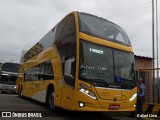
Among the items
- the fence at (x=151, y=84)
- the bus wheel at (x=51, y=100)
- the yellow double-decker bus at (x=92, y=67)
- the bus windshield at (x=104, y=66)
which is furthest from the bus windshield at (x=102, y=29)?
the bus wheel at (x=51, y=100)

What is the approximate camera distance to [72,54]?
10.6 m

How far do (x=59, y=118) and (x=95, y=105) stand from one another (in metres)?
1.84

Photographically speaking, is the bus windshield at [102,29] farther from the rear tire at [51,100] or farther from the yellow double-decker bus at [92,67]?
the rear tire at [51,100]

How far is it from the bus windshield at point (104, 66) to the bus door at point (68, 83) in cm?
41

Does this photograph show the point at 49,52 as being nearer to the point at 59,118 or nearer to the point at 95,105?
the point at 59,118

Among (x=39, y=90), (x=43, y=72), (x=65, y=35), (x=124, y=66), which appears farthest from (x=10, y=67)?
(x=124, y=66)

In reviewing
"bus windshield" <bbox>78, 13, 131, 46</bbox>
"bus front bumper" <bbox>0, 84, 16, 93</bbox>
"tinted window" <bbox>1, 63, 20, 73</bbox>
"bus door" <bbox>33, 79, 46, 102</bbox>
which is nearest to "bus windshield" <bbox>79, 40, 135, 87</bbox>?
"bus windshield" <bbox>78, 13, 131, 46</bbox>

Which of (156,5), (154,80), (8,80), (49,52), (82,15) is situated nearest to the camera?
(82,15)

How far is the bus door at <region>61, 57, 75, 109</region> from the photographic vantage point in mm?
10102

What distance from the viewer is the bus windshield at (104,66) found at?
10062mm

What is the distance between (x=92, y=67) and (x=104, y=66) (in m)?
0.49

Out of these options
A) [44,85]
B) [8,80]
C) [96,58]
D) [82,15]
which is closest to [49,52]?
[44,85]

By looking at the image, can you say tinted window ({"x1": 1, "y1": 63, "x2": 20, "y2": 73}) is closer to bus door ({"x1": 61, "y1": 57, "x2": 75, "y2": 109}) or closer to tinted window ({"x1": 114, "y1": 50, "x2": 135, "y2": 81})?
bus door ({"x1": 61, "y1": 57, "x2": 75, "y2": 109})

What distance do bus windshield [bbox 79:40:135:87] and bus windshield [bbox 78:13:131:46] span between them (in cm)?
57
